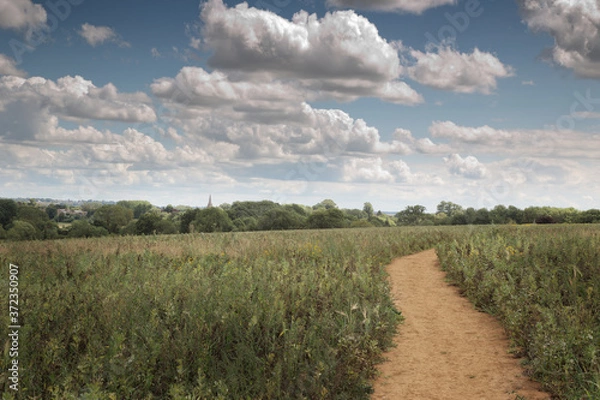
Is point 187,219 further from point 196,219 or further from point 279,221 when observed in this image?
point 279,221

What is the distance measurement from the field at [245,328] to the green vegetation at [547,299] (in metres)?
0.04

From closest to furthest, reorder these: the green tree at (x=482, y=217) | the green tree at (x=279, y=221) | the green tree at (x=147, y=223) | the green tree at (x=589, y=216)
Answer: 1. the green tree at (x=589, y=216)
2. the green tree at (x=147, y=223)
3. the green tree at (x=279, y=221)
4. the green tree at (x=482, y=217)

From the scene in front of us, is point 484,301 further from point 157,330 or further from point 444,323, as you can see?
point 157,330

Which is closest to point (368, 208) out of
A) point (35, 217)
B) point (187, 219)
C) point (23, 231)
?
point (187, 219)

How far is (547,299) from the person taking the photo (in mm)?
9180

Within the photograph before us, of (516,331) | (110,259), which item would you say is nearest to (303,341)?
(516,331)

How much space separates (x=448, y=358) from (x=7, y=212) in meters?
67.0

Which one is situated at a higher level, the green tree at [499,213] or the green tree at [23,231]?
the green tree at [499,213]

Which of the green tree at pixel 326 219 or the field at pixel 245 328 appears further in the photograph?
the green tree at pixel 326 219

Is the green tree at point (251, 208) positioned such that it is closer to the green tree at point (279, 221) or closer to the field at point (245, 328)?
the green tree at point (279, 221)

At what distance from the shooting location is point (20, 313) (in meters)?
6.89

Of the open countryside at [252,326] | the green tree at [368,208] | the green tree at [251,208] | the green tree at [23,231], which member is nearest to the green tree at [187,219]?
the green tree at [23,231]

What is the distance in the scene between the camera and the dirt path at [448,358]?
6391 millimetres

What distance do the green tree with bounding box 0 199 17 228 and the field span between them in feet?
182
